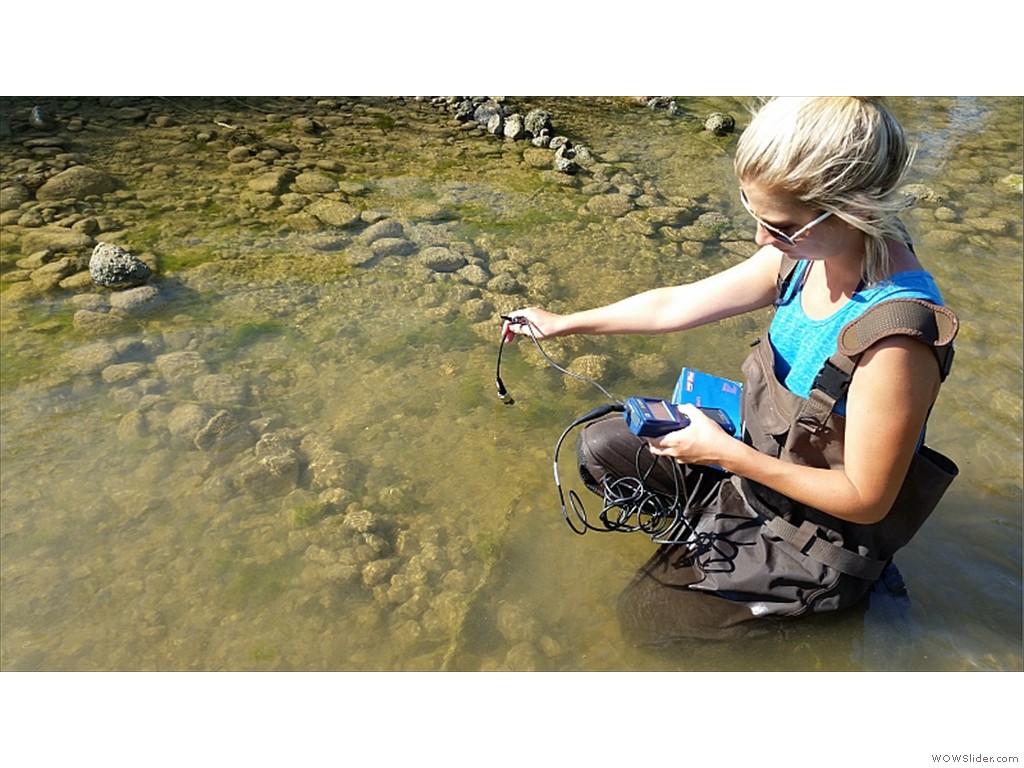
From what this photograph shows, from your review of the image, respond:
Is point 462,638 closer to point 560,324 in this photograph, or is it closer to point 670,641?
point 670,641

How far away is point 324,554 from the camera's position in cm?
297

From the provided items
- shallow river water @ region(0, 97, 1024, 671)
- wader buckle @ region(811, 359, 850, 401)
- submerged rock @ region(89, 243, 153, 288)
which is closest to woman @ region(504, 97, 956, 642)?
wader buckle @ region(811, 359, 850, 401)

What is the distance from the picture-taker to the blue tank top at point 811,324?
6.14 feet

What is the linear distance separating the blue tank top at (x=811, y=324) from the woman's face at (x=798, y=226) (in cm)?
13

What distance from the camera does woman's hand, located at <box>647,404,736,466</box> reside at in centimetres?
212

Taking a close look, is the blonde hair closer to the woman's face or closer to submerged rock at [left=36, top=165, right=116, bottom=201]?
the woman's face

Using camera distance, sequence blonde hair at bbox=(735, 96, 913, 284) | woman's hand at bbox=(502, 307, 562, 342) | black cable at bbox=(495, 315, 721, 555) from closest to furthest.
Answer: blonde hair at bbox=(735, 96, 913, 284) → black cable at bbox=(495, 315, 721, 555) → woman's hand at bbox=(502, 307, 562, 342)

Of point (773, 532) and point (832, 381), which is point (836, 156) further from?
point (773, 532)

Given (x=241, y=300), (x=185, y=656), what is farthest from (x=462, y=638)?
(x=241, y=300)

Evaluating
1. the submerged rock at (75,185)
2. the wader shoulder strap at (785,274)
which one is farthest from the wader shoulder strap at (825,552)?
the submerged rock at (75,185)

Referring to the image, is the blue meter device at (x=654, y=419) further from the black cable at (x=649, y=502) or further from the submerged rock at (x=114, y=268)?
the submerged rock at (x=114, y=268)

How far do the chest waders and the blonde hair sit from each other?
0.24m

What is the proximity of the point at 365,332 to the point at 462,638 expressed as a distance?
6.17ft

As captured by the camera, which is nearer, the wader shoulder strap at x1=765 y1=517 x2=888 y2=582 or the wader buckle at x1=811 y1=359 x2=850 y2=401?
the wader buckle at x1=811 y1=359 x2=850 y2=401
